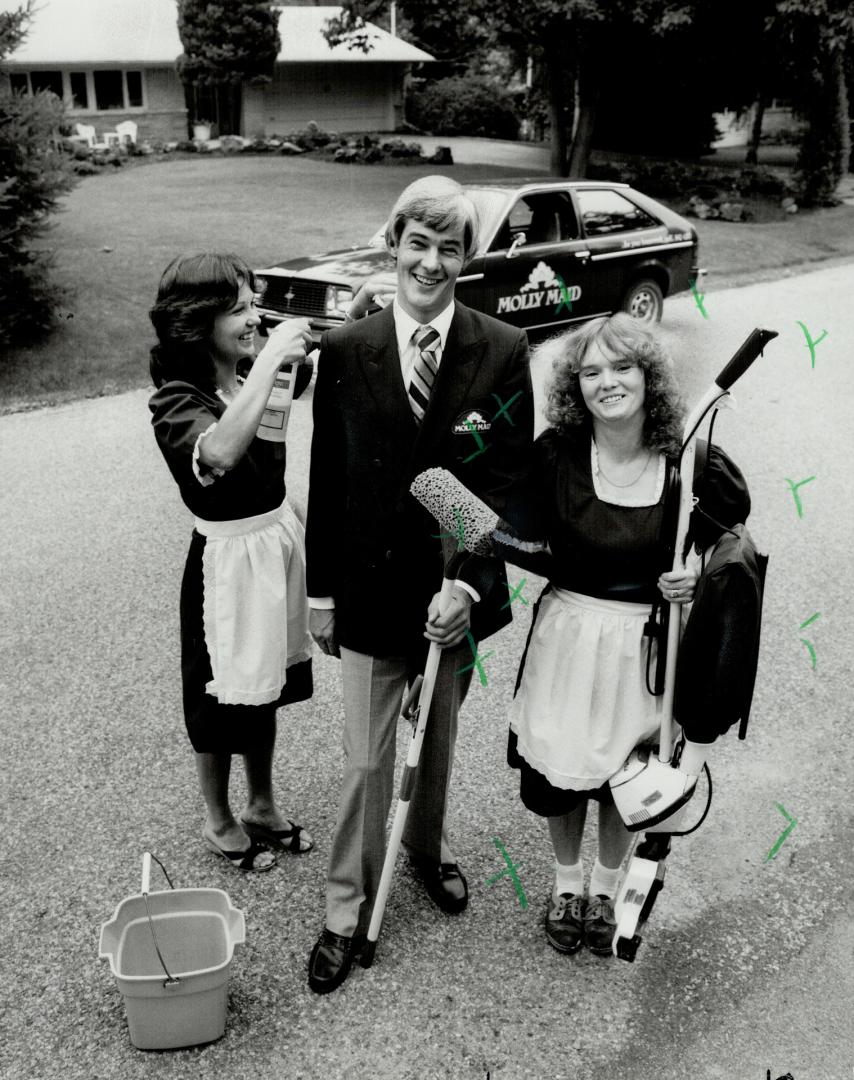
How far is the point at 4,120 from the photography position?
9.09 meters

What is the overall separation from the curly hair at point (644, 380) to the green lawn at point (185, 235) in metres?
7.00

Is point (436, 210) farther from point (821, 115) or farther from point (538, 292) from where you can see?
point (821, 115)

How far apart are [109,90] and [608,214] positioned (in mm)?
28231

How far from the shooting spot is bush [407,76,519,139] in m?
39.0

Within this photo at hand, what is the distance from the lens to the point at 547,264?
32.9ft

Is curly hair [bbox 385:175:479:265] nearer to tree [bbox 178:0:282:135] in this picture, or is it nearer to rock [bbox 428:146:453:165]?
rock [bbox 428:146:453:165]

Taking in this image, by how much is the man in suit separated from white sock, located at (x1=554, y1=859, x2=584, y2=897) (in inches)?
21.7

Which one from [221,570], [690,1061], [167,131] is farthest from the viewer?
[167,131]

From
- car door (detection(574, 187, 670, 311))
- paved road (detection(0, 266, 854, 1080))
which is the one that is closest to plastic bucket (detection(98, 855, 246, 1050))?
paved road (detection(0, 266, 854, 1080))

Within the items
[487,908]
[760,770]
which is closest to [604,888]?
[487,908]

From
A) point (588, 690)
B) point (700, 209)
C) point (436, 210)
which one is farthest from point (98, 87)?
point (588, 690)

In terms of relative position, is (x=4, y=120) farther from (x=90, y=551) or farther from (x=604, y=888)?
(x=604, y=888)

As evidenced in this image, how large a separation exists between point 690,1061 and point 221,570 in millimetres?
1791

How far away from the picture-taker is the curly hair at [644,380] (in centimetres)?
278
